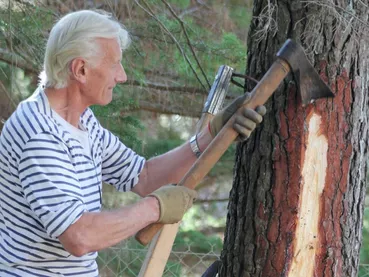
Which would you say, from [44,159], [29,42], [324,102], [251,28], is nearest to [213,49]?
[29,42]

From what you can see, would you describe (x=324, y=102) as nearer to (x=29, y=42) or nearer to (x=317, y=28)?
(x=317, y=28)

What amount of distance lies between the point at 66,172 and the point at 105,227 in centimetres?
21

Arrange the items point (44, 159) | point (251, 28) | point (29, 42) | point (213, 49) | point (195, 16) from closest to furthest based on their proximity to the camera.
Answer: point (44, 159), point (251, 28), point (29, 42), point (213, 49), point (195, 16)

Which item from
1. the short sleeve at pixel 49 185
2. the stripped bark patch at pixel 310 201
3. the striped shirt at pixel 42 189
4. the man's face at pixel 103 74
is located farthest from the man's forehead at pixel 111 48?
the stripped bark patch at pixel 310 201

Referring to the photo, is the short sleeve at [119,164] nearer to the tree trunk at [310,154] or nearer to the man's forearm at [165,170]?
the man's forearm at [165,170]

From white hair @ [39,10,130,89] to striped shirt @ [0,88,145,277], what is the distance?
0.29 ft

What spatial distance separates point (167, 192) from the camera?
223cm

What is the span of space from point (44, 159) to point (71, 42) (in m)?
0.39

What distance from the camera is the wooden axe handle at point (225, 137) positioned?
7.44 ft

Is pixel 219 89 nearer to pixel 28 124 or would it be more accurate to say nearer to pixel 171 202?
pixel 171 202

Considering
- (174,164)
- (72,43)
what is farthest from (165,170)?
(72,43)

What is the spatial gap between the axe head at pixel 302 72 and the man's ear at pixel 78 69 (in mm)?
629

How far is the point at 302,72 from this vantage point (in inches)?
89.6

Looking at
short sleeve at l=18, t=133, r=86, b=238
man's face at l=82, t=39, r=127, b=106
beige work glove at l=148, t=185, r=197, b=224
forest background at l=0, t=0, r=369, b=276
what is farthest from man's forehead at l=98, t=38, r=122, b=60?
forest background at l=0, t=0, r=369, b=276
